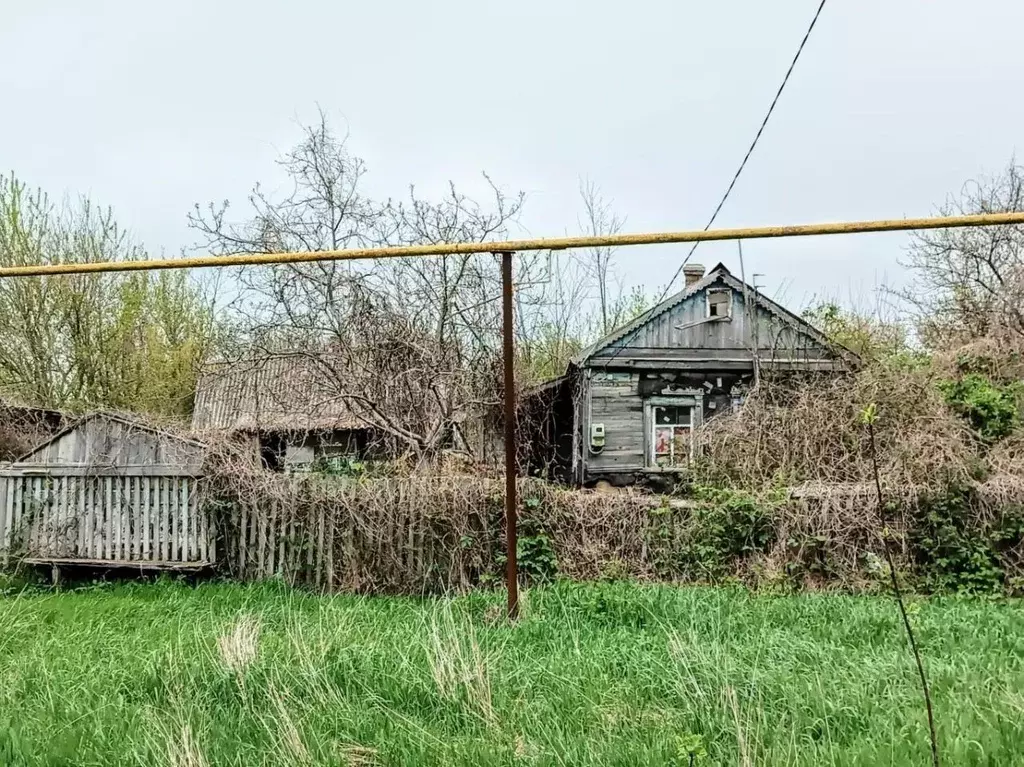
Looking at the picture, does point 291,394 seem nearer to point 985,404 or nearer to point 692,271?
point 985,404

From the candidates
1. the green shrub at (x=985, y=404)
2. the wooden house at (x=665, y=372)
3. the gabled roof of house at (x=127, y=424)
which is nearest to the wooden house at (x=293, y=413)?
the gabled roof of house at (x=127, y=424)

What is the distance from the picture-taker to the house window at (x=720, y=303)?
16.0m

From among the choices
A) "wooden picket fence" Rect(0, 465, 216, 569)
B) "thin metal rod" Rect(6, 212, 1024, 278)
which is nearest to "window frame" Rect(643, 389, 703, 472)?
"wooden picket fence" Rect(0, 465, 216, 569)

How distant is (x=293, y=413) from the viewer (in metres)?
10.3

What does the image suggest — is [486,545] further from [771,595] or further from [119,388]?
[119,388]

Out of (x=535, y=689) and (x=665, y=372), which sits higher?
(x=665, y=372)

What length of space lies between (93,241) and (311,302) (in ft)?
→ 26.9

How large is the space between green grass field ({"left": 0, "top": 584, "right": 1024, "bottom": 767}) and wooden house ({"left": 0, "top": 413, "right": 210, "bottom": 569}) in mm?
2304

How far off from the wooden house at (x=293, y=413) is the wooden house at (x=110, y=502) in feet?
2.73

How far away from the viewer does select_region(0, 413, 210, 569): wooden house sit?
8227 millimetres

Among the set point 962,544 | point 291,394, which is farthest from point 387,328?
point 962,544

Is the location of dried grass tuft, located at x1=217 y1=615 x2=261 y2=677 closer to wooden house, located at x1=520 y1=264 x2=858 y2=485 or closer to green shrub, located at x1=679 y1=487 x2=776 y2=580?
green shrub, located at x1=679 y1=487 x2=776 y2=580

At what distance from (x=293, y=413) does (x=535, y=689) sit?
7.17 m

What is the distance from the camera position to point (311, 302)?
10109 mm
